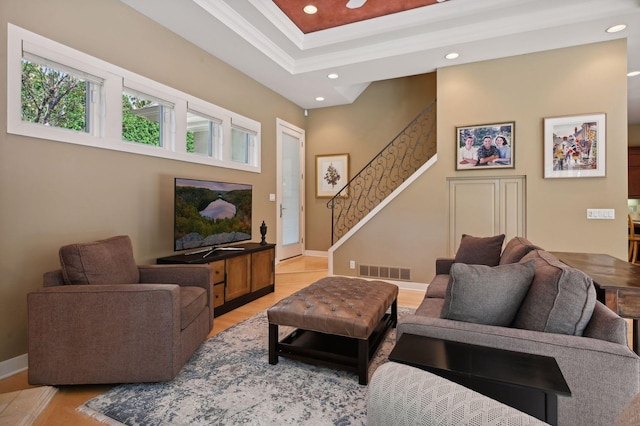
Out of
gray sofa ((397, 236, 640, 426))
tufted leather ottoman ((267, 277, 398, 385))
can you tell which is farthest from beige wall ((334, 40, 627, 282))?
gray sofa ((397, 236, 640, 426))

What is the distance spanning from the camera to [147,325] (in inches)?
82.1

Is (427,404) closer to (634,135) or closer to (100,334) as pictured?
(100,334)

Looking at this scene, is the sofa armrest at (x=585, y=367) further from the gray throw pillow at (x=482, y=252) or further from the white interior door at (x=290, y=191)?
the white interior door at (x=290, y=191)

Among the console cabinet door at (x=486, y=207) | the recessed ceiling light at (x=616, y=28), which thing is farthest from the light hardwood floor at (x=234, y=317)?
the recessed ceiling light at (x=616, y=28)

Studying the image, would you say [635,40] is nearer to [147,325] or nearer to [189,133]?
[189,133]

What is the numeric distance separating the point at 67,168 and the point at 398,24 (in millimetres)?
3845

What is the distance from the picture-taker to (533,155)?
4293mm

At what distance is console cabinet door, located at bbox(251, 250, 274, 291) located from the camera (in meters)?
4.08

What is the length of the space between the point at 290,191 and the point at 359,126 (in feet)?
6.44

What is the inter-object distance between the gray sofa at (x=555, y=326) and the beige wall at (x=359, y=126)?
16.5ft

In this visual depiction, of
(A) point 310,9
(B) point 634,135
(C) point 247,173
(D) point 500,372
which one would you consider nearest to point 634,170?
(B) point 634,135

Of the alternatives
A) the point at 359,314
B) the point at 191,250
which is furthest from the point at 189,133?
the point at 359,314

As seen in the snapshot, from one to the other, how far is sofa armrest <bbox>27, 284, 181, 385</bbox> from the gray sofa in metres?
1.54

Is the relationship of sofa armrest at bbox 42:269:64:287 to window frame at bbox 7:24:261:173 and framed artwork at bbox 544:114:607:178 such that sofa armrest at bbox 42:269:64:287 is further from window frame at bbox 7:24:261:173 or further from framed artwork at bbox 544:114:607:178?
framed artwork at bbox 544:114:607:178
